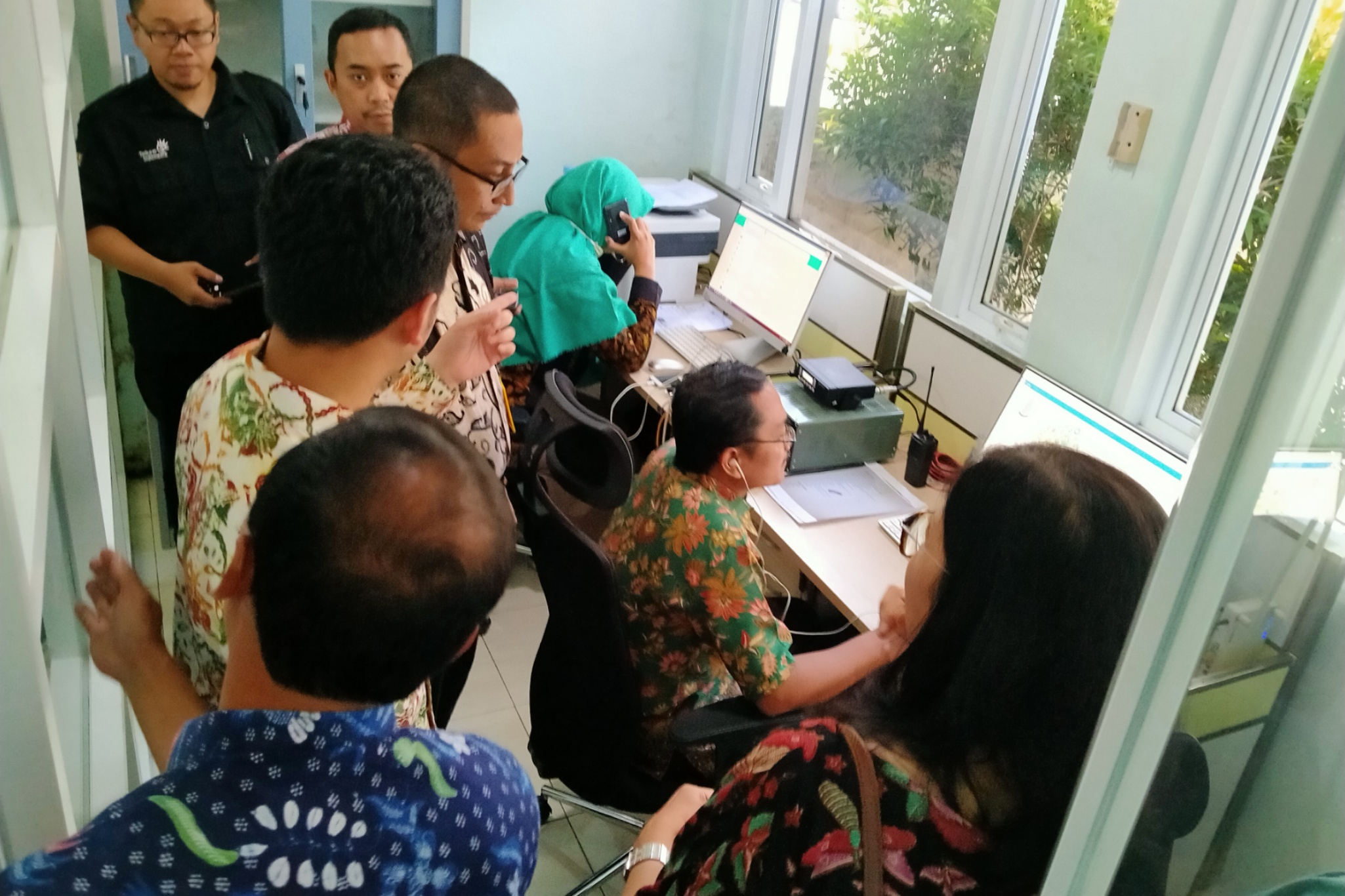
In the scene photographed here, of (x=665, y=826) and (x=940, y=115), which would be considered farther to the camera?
(x=940, y=115)

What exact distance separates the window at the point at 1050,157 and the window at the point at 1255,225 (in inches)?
16.3

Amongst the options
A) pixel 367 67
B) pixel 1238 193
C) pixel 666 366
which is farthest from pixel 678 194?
pixel 1238 193

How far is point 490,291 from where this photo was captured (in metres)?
1.80

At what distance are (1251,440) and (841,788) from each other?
55cm

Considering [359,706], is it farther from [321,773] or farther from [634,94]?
[634,94]

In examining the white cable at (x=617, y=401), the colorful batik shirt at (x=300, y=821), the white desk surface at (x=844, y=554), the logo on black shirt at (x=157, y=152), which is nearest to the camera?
the colorful batik shirt at (x=300, y=821)

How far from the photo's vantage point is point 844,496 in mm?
2203

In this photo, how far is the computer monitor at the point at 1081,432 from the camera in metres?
1.73

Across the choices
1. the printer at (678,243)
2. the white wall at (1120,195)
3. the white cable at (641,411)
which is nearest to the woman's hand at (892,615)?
the white wall at (1120,195)

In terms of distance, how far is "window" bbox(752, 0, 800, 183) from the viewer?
329 centimetres

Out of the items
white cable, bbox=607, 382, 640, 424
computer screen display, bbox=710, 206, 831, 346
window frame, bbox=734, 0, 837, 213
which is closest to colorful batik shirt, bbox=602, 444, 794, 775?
white cable, bbox=607, 382, 640, 424

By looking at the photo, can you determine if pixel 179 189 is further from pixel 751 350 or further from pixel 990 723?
pixel 990 723

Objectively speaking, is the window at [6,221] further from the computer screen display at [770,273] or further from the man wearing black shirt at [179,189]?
the computer screen display at [770,273]

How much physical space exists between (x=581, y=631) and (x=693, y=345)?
1503 mm
